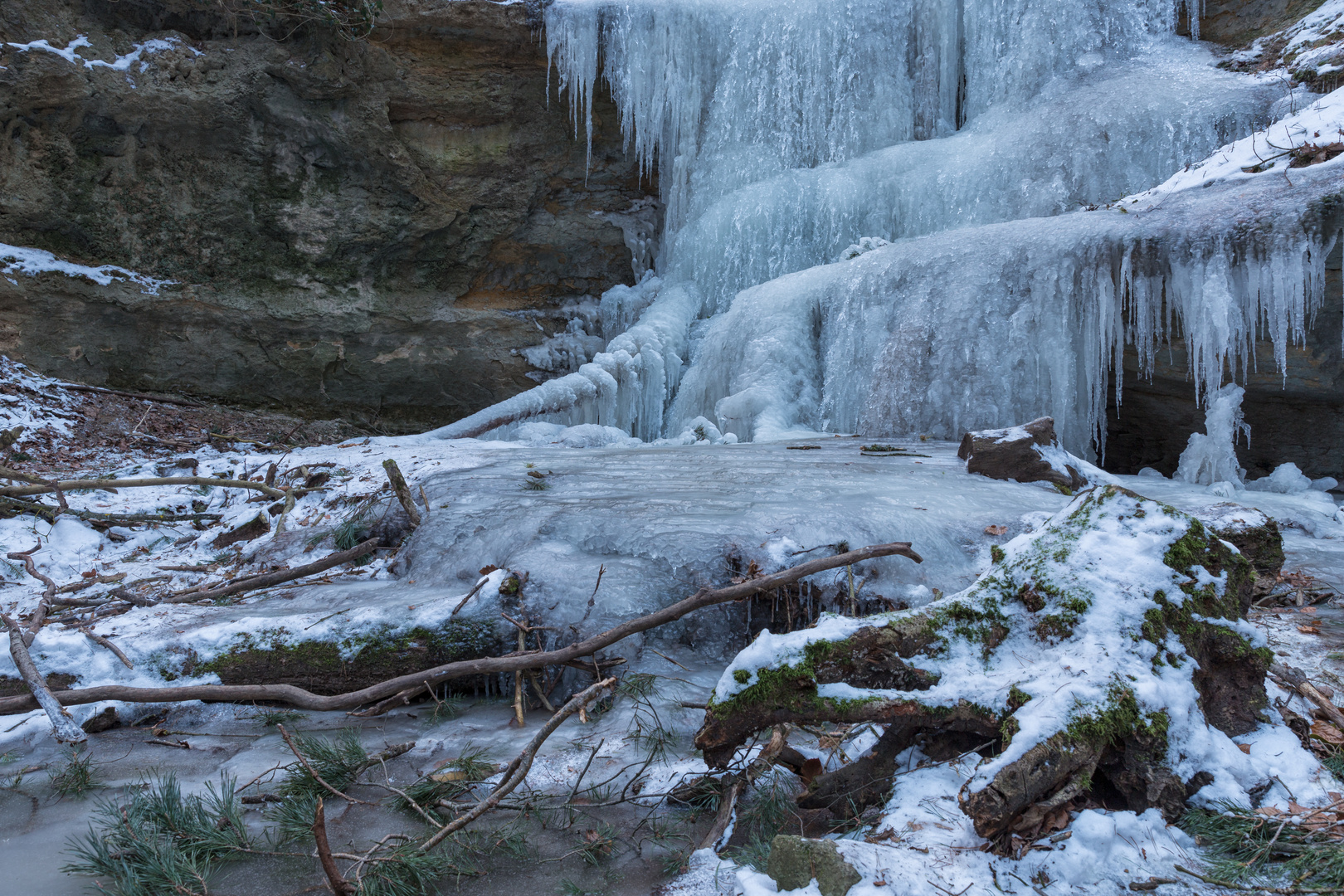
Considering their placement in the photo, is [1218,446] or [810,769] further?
[1218,446]

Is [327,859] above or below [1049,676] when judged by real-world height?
below

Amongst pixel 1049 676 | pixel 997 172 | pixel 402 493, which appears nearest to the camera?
pixel 1049 676

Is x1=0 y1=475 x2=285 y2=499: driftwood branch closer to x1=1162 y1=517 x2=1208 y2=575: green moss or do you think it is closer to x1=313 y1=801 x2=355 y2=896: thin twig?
x1=313 y1=801 x2=355 y2=896: thin twig

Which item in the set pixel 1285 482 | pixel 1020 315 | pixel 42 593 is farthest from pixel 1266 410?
pixel 42 593

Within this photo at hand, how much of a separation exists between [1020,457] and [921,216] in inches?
239

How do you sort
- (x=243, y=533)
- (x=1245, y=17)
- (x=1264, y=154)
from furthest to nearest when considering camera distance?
1. (x=1245, y=17)
2. (x=1264, y=154)
3. (x=243, y=533)

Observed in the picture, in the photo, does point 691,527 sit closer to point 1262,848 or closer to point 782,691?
point 782,691

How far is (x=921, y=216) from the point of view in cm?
960

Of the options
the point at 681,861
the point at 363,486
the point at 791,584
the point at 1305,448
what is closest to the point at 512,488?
the point at 363,486

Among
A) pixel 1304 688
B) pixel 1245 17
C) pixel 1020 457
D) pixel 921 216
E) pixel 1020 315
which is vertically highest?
pixel 1245 17

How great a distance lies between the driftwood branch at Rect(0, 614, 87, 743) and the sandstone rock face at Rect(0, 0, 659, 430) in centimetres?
799

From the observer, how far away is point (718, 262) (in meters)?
10.8

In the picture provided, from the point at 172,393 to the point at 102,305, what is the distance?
1275mm

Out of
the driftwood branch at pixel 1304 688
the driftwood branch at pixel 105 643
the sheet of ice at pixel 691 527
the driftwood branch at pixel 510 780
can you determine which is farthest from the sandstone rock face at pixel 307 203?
the driftwood branch at pixel 1304 688
